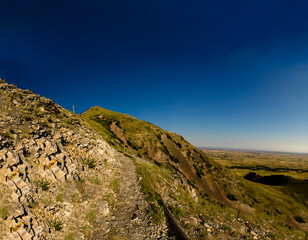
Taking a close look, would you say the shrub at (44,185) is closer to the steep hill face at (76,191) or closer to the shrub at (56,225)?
the steep hill face at (76,191)

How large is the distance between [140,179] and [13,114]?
1857 centimetres

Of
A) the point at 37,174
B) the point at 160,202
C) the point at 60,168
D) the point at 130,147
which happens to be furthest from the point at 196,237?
the point at 130,147

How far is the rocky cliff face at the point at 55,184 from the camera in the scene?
1187 cm

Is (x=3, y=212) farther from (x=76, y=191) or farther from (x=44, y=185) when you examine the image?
(x=76, y=191)

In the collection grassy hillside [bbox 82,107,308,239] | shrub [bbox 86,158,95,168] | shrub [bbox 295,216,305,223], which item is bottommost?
shrub [bbox 295,216,305,223]

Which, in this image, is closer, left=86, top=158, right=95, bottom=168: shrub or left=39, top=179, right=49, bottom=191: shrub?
left=39, top=179, right=49, bottom=191: shrub

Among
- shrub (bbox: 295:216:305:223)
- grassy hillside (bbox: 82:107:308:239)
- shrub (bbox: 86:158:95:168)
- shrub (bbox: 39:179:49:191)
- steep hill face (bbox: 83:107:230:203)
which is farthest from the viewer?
steep hill face (bbox: 83:107:230:203)

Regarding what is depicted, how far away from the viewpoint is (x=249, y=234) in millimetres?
22844

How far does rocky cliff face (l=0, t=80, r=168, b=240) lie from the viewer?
38.9 ft

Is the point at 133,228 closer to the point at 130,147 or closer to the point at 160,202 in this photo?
the point at 160,202

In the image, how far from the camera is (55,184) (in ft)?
49.6

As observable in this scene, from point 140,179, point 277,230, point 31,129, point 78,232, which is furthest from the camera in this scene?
point 277,230

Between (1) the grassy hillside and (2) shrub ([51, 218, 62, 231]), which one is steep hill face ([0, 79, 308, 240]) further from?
(1) the grassy hillside

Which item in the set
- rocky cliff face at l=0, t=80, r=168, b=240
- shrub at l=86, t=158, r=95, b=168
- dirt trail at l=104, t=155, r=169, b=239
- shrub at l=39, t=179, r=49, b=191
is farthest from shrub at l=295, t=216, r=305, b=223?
shrub at l=39, t=179, r=49, b=191
